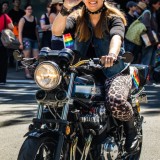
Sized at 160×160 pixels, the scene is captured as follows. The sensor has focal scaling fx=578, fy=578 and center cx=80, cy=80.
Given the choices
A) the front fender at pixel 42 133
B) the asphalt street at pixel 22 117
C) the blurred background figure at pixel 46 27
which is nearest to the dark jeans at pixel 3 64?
the asphalt street at pixel 22 117

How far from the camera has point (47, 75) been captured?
4320 millimetres

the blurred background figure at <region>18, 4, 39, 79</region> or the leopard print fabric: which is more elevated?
the blurred background figure at <region>18, 4, 39, 79</region>

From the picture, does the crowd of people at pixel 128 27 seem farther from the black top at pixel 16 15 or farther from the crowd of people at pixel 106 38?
the crowd of people at pixel 106 38

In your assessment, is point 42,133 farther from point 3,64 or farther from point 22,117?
point 3,64

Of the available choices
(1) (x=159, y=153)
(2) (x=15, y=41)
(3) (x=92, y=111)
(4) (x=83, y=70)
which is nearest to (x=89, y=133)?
(3) (x=92, y=111)

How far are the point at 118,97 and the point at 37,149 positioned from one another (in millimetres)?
897

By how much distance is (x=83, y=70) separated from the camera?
182 inches

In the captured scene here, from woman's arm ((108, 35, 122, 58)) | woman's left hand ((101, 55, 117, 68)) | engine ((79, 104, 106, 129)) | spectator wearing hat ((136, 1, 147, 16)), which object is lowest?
engine ((79, 104, 106, 129))

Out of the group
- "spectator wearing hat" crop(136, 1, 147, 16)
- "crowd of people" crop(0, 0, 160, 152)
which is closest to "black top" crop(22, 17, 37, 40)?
"spectator wearing hat" crop(136, 1, 147, 16)

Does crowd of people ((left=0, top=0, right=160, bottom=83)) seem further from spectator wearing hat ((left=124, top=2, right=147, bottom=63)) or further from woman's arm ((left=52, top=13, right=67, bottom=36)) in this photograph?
woman's arm ((left=52, top=13, right=67, bottom=36))

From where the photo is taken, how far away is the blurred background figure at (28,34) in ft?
45.8

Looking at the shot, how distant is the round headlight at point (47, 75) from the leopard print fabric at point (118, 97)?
62 centimetres

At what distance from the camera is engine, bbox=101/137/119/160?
4.74 m

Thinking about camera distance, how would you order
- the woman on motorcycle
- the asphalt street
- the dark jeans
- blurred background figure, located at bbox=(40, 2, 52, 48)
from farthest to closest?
1. blurred background figure, located at bbox=(40, 2, 52, 48)
2. the dark jeans
3. the asphalt street
4. the woman on motorcycle
